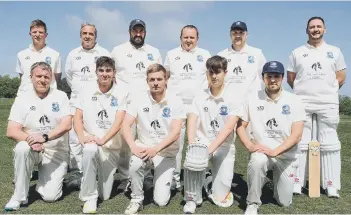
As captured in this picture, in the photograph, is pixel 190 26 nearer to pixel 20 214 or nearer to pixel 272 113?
pixel 272 113

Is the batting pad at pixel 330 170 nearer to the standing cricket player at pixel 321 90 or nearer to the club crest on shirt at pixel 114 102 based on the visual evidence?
the standing cricket player at pixel 321 90

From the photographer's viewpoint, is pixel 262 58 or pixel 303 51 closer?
pixel 303 51

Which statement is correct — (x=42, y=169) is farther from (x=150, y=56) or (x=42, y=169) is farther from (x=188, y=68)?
(x=188, y=68)

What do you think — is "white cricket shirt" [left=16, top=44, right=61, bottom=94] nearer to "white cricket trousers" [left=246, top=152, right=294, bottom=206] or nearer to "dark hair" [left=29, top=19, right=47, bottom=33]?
"dark hair" [left=29, top=19, right=47, bottom=33]

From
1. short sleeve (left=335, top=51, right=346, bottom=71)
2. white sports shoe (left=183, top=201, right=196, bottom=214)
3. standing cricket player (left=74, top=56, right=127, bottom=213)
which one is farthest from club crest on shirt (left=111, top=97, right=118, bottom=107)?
short sleeve (left=335, top=51, right=346, bottom=71)

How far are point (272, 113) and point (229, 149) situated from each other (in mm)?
686

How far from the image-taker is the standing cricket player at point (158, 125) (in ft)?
15.8

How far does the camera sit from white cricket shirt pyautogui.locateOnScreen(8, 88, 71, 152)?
4852mm

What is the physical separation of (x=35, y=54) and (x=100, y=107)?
1808mm

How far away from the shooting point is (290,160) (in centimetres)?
486

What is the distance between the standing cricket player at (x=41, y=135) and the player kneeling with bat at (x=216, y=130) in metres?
1.57

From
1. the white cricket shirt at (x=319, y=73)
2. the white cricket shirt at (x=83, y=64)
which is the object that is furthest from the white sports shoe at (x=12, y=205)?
the white cricket shirt at (x=319, y=73)

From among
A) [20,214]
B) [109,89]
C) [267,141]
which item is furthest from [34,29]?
[267,141]

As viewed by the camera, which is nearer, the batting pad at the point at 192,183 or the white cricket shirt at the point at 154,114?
the batting pad at the point at 192,183
